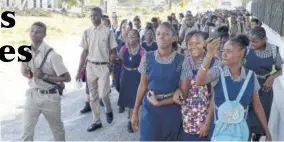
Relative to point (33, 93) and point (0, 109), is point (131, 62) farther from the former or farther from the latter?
point (0, 109)

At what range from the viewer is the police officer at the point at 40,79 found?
457 cm

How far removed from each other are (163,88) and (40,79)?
1.47m

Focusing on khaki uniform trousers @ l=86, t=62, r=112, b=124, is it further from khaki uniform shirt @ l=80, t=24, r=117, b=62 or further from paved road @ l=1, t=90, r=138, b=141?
paved road @ l=1, t=90, r=138, b=141

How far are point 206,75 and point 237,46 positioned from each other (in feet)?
1.21

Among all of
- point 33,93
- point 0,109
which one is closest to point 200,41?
point 33,93

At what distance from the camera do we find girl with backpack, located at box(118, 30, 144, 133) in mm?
6367

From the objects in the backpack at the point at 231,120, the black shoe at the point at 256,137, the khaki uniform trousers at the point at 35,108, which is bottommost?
the black shoe at the point at 256,137

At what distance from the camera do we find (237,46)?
3.58 m

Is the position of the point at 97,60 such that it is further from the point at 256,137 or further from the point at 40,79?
the point at 256,137

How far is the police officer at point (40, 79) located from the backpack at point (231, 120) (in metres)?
1.88

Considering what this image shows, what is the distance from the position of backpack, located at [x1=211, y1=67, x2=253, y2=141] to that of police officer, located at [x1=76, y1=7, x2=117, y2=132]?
3079 millimetres

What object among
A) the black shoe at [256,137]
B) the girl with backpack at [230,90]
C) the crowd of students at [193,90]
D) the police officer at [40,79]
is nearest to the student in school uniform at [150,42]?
the black shoe at [256,137]

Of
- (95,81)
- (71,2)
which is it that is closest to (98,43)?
(95,81)

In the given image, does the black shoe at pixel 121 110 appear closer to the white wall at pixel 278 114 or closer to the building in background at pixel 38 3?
the white wall at pixel 278 114
